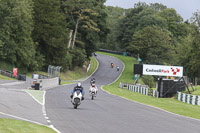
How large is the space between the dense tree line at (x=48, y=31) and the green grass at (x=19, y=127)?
157 feet

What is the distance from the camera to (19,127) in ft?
39.8

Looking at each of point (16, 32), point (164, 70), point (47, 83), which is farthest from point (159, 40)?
point (47, 83)

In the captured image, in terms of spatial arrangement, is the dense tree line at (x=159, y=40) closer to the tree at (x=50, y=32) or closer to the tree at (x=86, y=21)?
the tree at (x=86, y=21)

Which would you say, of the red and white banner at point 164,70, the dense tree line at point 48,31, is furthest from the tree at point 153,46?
the red and white banner at point 164,70

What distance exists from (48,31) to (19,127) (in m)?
65.7

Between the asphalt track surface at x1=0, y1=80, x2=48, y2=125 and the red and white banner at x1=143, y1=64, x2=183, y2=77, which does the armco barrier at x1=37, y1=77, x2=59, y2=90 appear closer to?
the red and white banner at x1=143, y1=64, x2=183, y2=77

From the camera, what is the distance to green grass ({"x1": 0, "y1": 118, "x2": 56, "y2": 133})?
1145cm

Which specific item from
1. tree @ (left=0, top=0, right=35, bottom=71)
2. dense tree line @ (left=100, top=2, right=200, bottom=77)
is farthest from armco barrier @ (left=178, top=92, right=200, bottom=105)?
tree @ (left=0, top=0, right=35, bottom=71)

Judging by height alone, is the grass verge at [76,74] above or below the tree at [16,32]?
below

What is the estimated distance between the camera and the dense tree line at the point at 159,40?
3045 inches

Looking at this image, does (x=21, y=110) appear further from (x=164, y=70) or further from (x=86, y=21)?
(x=86, y=21)

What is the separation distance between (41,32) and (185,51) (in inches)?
1287

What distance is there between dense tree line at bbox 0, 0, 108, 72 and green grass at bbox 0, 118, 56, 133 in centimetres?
4800

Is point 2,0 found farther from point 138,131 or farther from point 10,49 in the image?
point 138,131
